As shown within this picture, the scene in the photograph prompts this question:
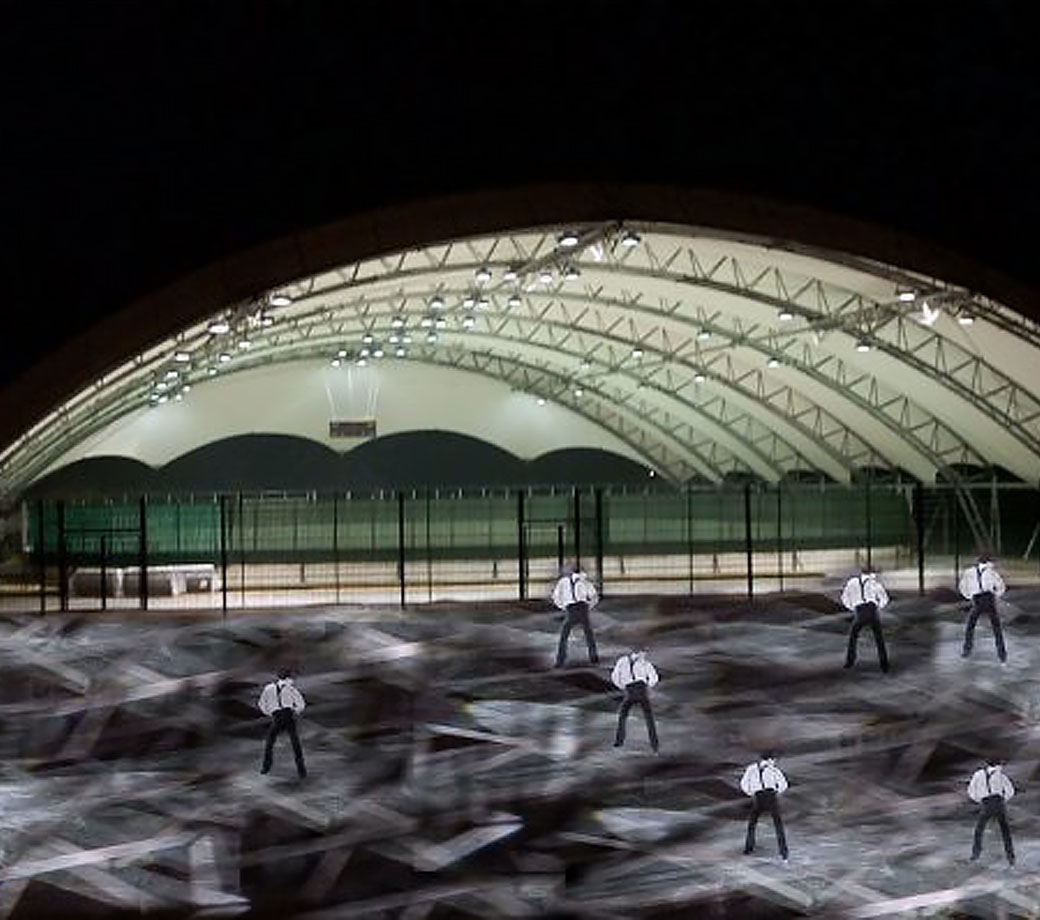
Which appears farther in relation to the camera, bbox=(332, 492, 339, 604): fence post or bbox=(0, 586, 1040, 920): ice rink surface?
bbox=(332, 492, 339, 604): fence post

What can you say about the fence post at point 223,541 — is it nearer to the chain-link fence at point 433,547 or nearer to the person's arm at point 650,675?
the chain-link fence at point 433,547

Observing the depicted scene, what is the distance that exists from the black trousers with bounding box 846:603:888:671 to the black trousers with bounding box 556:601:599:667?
533cm

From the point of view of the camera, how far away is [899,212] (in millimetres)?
16078

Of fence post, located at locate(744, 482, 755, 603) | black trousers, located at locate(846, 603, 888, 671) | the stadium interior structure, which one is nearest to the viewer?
the stadium interior structure

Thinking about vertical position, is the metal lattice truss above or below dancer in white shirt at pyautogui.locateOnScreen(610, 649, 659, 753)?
above

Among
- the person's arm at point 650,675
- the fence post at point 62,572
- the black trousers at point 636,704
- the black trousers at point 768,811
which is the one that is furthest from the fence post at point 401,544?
the black trousers at point 768,811

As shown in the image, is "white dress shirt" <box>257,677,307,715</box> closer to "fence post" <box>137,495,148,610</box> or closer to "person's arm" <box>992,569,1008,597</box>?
→ "fence post" <box>137,495,148,610</box>

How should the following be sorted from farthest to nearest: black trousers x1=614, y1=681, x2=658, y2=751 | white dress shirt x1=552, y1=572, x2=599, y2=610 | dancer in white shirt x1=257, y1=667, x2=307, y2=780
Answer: white dress shirt x1=552, y1=572, x2=599, y2=610 < black trousers x1=614, y1=681, x2=658, y2=751 < dancer in white shirt x1=257, y1=667, x2=307, y2=780

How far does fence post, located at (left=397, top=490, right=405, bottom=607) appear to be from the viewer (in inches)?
1011

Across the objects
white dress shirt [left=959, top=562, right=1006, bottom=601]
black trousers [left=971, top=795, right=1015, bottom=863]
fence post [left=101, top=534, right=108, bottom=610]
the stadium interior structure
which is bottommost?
black trousers [left=971, top=795, right=1015, bottom=863]

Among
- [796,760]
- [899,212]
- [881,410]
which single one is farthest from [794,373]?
[899,212]

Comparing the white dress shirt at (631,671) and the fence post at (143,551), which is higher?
the fence post at (143,551)

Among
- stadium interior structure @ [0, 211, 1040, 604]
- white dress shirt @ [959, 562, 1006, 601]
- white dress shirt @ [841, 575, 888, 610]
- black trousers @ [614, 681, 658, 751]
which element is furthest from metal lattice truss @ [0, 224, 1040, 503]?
black trousers @ [614, 681, 658, 751]

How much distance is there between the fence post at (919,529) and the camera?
28.3 metres
